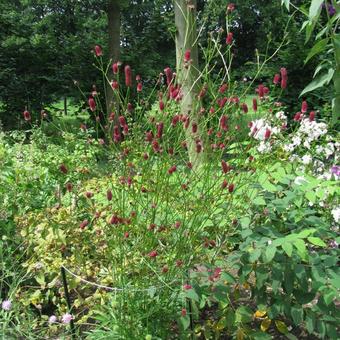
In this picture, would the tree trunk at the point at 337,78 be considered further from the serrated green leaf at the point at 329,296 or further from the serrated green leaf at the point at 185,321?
the serrated green leaf at the point at 185,321

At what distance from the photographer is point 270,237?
6.98 ft

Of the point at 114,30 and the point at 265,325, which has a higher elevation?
the point at 114,30

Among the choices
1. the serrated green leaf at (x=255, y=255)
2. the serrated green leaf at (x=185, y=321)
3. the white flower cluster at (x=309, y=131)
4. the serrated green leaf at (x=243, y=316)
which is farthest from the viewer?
the white flower cluster at (x=309, y=131)

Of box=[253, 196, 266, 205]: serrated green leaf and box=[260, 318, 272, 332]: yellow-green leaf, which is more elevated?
box=[253, 196, 266, 205]: serrated green leaf

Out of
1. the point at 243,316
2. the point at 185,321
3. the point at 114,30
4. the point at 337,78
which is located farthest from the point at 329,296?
the point at 114,30

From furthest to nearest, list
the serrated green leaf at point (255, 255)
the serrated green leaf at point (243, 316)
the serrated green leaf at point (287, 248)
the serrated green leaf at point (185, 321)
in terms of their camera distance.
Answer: the serrated green leaf at point (243, 316)
the serrated green leaf at point (185, 321)
the serrated green leaf at point (255, 255)
the serrated green leaf at point (287, 248)

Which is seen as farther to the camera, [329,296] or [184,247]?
[184,247]

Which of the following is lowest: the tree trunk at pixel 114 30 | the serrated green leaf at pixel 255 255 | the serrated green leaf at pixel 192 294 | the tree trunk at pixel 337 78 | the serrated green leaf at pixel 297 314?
the serrated green leaf at pixel 297 314

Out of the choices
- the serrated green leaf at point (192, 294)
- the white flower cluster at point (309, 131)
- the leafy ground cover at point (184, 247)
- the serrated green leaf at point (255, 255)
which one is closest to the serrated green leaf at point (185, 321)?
the leafy ground cover at point (184, 247)

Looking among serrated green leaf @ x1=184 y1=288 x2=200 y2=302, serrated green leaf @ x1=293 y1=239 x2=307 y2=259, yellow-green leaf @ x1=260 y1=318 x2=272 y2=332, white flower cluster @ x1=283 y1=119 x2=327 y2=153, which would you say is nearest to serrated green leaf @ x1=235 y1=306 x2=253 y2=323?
yellow-green leaf @ x1=260 y1=318 x2=272 y2=332

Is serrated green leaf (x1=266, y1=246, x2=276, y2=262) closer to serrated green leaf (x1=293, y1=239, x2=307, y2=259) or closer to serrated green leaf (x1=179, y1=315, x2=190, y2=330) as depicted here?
serrated green leaf (x1=293, y1=239, x2=307, y2=259)

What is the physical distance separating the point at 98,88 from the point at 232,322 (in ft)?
24.3

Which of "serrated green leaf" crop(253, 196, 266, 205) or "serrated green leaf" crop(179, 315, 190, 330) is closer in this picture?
"serrated green leaf" crop(179, 315, 190, 330)

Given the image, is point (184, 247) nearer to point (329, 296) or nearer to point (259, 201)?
point (259, 201)
